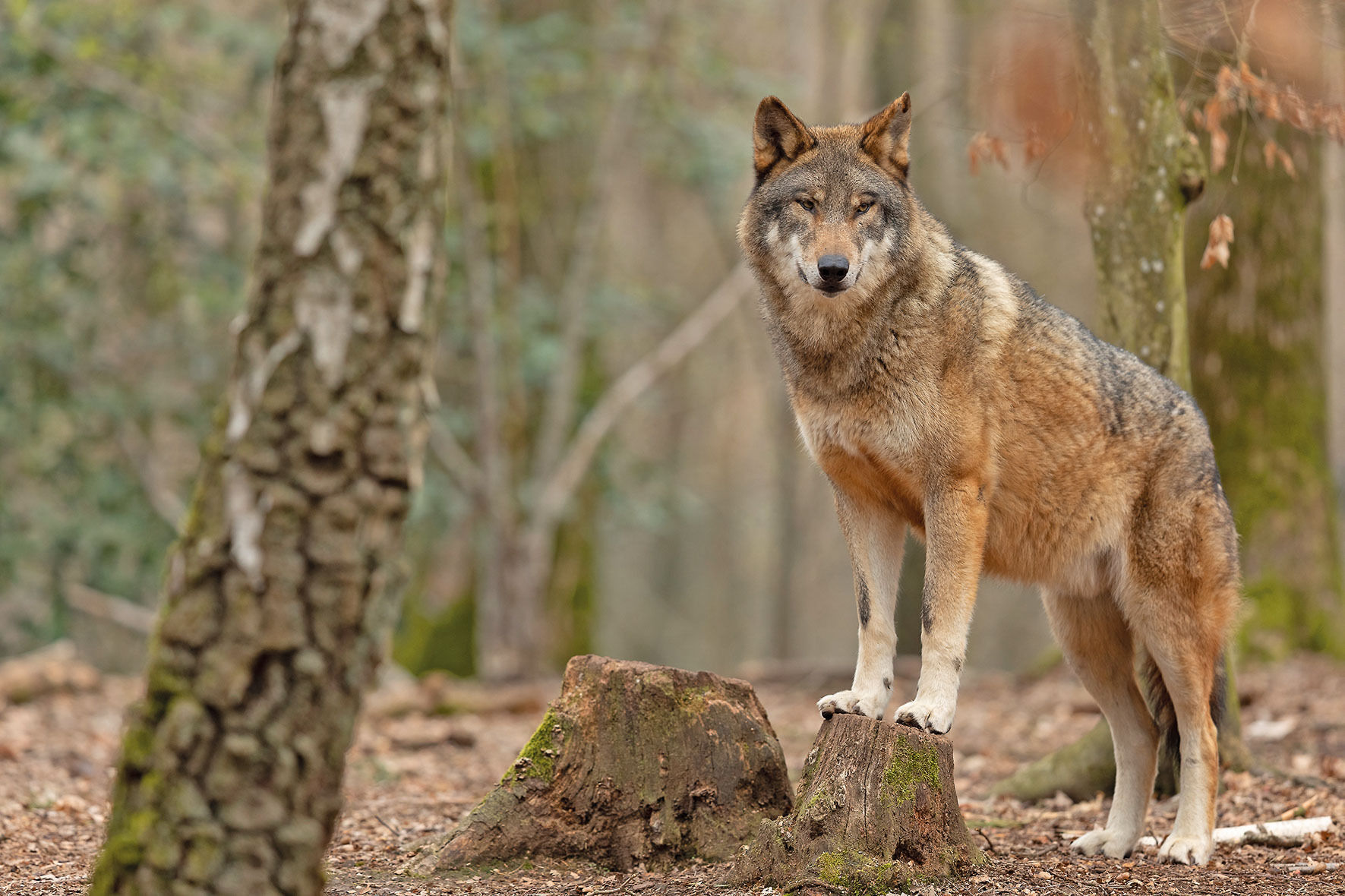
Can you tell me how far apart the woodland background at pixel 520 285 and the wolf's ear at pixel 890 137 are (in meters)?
2.01

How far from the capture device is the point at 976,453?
4.78 m

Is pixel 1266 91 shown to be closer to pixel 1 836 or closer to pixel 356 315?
pixel 356 315

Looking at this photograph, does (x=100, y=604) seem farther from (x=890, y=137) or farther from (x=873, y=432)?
(x=890, y=137)

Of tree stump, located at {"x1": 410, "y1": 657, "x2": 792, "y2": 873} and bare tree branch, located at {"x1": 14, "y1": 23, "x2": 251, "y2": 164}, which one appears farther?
bare tree branch, located at {"x1": 14, "y1": 23, "x2": 251, "y2": 164}

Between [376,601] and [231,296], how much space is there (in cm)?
922

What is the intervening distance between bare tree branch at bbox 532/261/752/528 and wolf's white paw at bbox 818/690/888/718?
7.54 meters

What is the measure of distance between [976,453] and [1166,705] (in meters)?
1.51

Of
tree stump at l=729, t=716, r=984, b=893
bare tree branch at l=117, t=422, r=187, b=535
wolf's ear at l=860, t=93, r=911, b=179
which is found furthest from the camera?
Result: bare tree branch at l=117, t=422, r=187, b=535

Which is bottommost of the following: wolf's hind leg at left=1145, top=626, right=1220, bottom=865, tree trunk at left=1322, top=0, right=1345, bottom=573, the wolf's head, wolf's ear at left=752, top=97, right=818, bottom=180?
wolf's hind leg at left=1145, top=626, right=1220, bottom=865

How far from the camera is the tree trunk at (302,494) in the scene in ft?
9.21

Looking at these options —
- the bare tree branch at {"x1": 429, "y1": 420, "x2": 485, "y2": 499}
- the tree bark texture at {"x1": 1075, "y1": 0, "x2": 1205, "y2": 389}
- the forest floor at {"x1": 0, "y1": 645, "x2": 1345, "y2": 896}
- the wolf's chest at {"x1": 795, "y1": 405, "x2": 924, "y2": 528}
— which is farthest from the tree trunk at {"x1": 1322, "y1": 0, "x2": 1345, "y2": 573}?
the bare tree branch at {"x1": 429, "y1": 420, "x2": 485, "y2": 499}

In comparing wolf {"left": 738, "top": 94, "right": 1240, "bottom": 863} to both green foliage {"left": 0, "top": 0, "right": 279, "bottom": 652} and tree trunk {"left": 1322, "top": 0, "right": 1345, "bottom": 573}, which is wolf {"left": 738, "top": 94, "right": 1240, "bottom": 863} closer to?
tree trunk {"left": 1322, "top": 0, "right": 1345, "bottom": 573}

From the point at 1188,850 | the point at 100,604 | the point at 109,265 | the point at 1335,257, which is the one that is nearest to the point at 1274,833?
the point at 1188,850

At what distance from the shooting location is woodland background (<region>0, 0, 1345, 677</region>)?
29.3 ft
